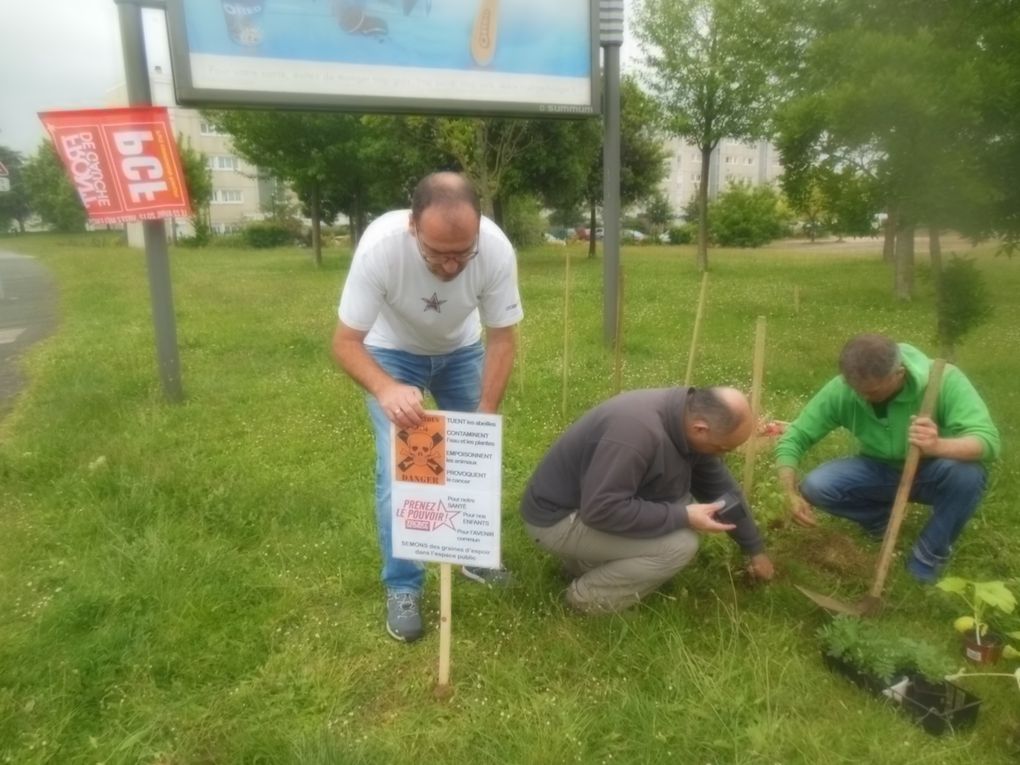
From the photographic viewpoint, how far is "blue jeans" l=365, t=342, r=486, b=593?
2.85 meters

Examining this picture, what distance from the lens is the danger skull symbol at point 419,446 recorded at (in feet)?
7.70

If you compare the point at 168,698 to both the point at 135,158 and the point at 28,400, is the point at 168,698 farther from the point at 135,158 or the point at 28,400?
the point at 28,400

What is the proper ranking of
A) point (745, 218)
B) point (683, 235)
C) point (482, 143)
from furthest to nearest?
point (683, 235) → point (745, 218) → point (482, 143)

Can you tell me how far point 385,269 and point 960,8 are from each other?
3640mm

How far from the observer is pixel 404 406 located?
230cm

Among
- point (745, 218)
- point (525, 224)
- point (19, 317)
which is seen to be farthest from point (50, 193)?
point (19, 317)

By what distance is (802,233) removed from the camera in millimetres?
43625

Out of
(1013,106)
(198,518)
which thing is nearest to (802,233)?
(1013,106)

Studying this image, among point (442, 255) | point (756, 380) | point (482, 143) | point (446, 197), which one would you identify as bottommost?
point (756, 380)

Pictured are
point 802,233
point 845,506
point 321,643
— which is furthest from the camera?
point 802,233

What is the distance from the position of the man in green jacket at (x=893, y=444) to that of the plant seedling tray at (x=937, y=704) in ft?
2.73

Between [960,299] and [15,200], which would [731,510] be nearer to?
[960,299]

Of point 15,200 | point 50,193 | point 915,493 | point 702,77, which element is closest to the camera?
point 915,493

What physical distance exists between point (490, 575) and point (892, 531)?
1.58 metres
